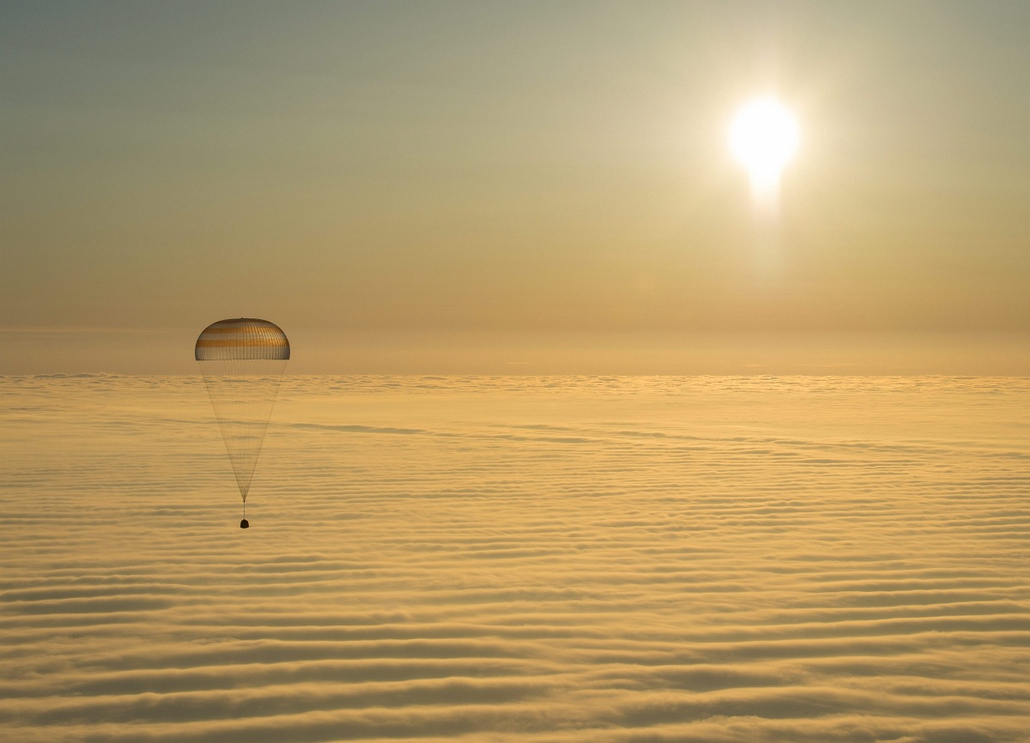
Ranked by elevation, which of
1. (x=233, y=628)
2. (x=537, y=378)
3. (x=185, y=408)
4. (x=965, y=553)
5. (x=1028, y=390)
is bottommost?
(x=233, y=628)

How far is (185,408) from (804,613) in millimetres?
24213

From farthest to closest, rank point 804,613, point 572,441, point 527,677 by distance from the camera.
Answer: point 572,441, point 804,613, point 527,677

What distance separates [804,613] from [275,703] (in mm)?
3209

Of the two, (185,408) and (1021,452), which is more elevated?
(185,408)

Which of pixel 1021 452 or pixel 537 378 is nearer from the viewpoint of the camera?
pixel 1021 452

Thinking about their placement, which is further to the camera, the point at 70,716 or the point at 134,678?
the point at 134,678

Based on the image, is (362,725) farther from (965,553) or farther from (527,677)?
(965,553)

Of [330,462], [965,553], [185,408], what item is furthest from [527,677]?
[185,408]

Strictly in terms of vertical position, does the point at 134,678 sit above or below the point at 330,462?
below

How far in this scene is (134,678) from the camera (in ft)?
14.2

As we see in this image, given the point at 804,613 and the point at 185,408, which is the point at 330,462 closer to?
the point at 804,613

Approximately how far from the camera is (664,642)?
16.0ft

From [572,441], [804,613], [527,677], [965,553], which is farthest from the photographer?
[572,441]

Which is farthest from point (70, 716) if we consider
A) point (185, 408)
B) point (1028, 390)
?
point (1028, 390)
